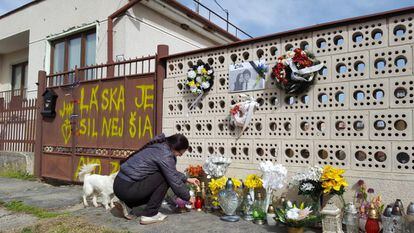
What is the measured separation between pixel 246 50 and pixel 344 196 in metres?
2.40

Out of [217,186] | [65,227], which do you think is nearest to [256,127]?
[217,186]

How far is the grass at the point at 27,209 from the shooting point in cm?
485

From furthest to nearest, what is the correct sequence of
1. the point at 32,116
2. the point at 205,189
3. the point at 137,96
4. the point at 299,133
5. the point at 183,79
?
the point at 32,116 < the point at 137,96 < the point at 183,79 < the point at 205,189 < the point at 299,133

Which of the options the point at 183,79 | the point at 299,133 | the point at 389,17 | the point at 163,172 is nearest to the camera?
the point at 389,17

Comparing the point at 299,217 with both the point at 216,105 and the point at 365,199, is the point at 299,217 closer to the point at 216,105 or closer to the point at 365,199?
the point at 365,199

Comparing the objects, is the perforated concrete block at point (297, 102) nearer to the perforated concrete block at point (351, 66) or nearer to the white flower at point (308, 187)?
the perforated concrete block at point (351, 66)

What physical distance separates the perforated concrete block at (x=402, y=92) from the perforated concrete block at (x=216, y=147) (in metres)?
2.29

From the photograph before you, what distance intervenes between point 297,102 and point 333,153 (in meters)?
0.79

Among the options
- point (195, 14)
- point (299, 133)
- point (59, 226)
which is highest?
point (195, 14)

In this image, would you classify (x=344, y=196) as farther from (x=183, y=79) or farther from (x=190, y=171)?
(x=183, y=79)

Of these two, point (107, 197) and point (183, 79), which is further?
point (183, 79)

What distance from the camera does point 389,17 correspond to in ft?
12.6

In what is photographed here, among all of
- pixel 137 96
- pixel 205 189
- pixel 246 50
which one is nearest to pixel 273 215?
pixel 205 189

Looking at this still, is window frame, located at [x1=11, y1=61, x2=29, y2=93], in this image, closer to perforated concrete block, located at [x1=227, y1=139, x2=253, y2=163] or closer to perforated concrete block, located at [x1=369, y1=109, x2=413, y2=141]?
perforated concrete block, located at [x1=227, y1=139, x2=253, y2=163]
